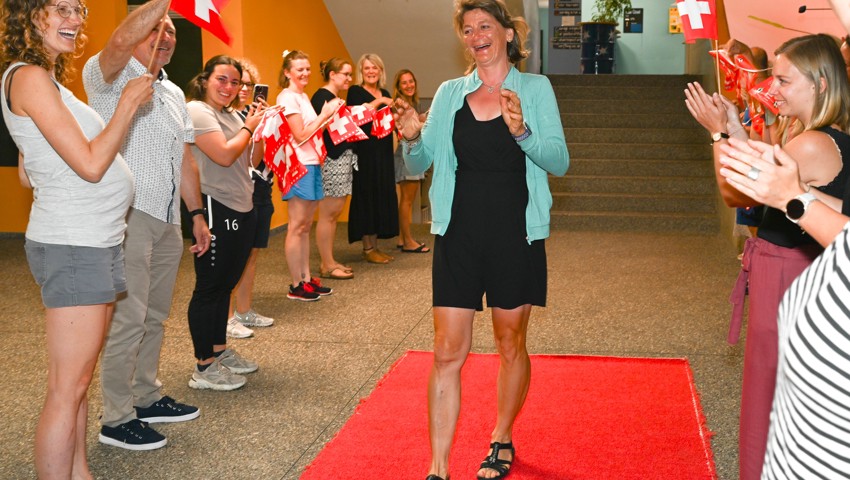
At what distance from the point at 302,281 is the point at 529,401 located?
255 centimetres

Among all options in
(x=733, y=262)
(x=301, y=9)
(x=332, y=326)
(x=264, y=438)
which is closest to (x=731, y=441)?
(x=264, y=438)

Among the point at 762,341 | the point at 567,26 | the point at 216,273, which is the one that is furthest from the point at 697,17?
the point at 567,26

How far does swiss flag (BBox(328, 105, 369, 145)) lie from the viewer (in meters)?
6.15

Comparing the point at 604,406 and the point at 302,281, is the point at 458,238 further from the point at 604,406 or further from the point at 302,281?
Result: the point at 302,281

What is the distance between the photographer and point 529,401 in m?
3.82

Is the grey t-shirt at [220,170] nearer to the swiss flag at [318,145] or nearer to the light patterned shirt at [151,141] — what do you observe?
the light patterned shirt at [151,141]

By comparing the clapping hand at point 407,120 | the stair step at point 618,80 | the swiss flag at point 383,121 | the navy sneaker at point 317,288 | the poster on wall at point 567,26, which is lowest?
the navy sneaker at point 317,288

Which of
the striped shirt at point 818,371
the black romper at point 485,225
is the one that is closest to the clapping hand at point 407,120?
the black romper at point 485,225

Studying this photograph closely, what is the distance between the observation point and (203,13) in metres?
3.12

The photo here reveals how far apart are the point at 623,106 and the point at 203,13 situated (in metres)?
9.15

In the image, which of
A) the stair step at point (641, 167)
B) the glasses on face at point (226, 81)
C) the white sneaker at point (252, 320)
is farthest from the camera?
the stair step at point (641, 167)

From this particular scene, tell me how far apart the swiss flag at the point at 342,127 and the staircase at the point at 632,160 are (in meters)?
3.88

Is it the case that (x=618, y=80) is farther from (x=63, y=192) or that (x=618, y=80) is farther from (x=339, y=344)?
(x=63, y=192)

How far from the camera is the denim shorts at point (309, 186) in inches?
231
